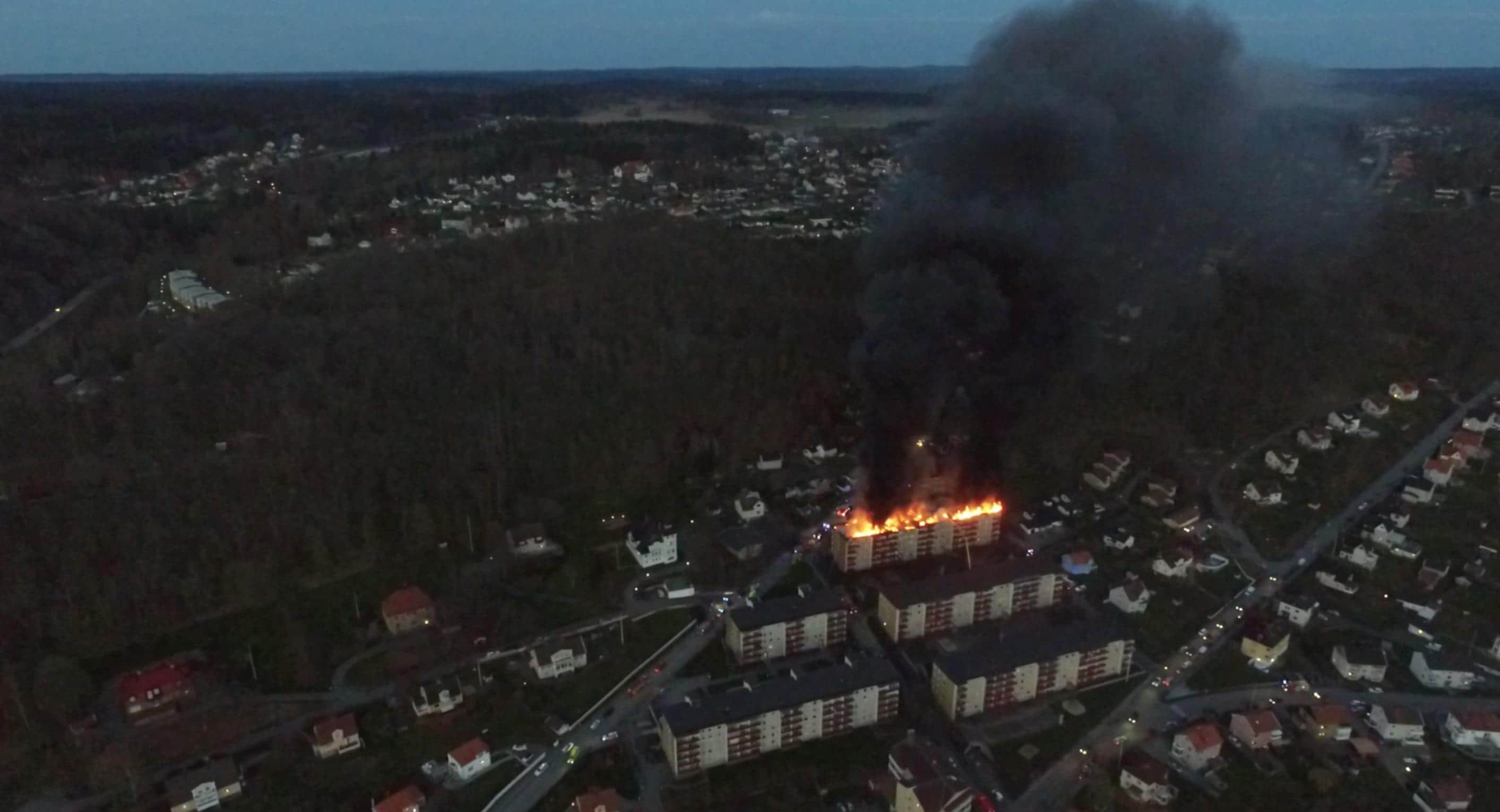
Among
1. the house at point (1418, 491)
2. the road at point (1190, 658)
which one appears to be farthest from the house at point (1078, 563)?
the house at point (1418, 491)

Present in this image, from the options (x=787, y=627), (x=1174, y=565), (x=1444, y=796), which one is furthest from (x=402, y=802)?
(x=1174, y=565)

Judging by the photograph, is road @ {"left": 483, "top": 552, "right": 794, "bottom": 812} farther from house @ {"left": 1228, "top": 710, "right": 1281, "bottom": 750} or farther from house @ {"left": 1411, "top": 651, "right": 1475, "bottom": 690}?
house @ {"left": 1411, "top": 651, "right": 1475, "bottom": 690}

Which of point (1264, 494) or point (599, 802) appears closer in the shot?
point (599, 802)

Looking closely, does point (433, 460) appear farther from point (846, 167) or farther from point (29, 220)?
point (846, 167)

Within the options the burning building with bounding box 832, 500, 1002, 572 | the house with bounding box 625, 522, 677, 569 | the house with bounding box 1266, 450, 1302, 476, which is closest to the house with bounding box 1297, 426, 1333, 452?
the house with bounding box 1266, 450, 1302, 476

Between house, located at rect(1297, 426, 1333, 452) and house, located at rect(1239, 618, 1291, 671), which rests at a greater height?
house, located at rect(1297, 426, 1333, 452)

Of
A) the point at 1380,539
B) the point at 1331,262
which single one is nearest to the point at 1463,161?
the point at 1331,262

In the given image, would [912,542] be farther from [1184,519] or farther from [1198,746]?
[1184,519]
